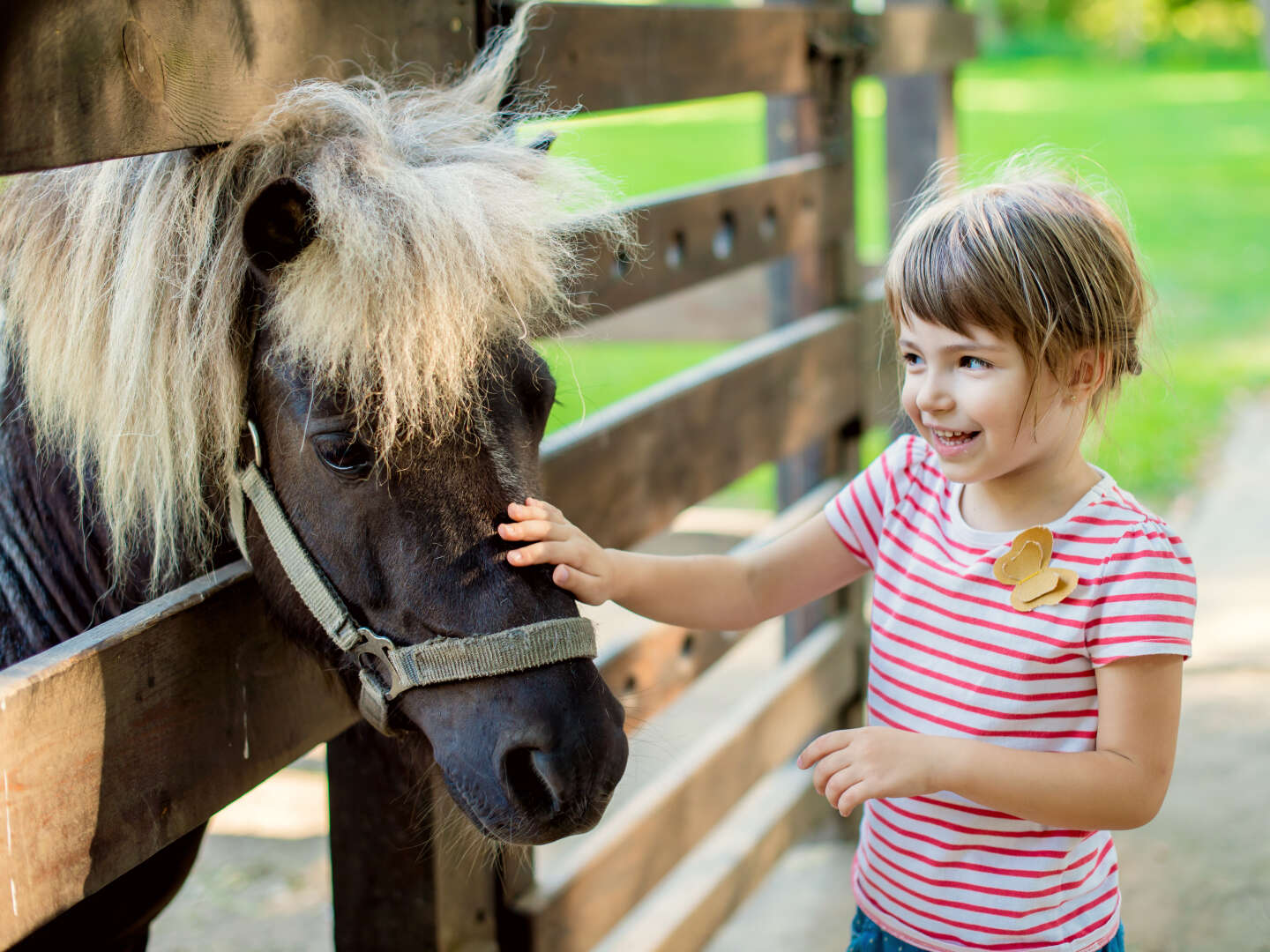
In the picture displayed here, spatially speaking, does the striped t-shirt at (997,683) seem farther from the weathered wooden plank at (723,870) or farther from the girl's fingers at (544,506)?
the weathered wooden plank at (723,870)

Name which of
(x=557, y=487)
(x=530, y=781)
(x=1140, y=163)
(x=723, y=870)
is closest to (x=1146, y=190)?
(x=1140, y=163)

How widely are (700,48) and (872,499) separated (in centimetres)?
114

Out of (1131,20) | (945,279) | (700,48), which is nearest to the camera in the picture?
(945,279)

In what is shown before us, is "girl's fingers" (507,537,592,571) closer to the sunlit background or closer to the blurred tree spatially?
the sunlit background

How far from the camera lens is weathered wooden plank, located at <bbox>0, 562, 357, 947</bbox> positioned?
1.13 metres

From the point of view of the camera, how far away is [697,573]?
5.04 feet

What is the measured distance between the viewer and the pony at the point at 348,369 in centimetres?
126

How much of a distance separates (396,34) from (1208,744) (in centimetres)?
310

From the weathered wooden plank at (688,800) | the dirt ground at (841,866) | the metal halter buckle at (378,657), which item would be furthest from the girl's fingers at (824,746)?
the dirt ground at (841,866)

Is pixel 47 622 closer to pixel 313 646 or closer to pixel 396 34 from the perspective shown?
pixel 313 646

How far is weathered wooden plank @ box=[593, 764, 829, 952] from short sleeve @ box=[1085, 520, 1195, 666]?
1.57m

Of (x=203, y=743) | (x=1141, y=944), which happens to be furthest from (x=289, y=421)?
(x=1141, y=944)

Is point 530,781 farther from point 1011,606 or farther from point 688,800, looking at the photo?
point 688,800

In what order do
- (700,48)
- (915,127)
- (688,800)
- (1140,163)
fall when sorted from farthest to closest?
(1140,163) → (915,127) → (688,800) → (700,48)
